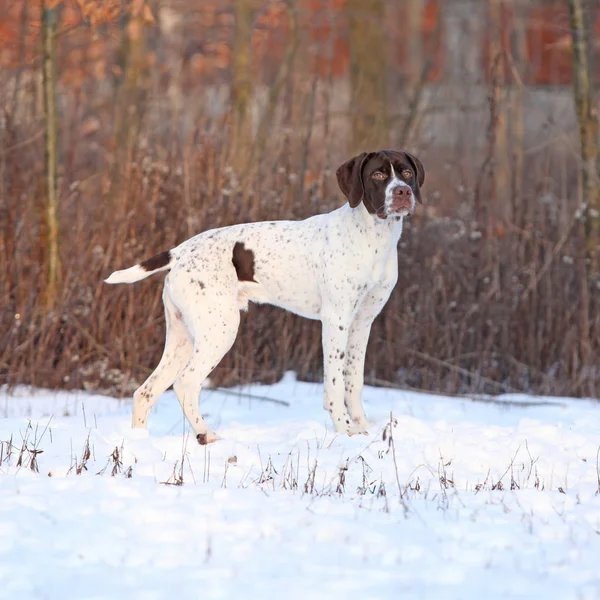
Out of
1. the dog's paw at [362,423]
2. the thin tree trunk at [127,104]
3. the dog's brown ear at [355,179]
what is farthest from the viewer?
the thin tree trunk at [127,104]

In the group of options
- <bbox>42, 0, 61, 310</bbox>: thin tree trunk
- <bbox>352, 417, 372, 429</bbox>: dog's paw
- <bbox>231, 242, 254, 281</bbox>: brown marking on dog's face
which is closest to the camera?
<bbox>231, 242, 254, 281</bbox>: brown marking on dog's face

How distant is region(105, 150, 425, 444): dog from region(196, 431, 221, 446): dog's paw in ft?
0.06

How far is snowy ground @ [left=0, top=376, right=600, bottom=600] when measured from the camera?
3.08 m

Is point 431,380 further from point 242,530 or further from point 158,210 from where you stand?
point 242,530

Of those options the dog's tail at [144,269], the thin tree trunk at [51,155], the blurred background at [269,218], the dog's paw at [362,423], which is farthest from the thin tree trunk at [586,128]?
the thin tree trunk at [51,155]

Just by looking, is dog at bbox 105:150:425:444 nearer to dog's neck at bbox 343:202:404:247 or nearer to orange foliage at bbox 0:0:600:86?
dog's neck at bbox 343:202:404:247

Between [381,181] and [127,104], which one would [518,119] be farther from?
[381,181]

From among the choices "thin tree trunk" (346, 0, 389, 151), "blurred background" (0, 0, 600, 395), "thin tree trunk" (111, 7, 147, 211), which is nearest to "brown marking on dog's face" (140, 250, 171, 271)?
"blurred background" (0, 0, 600, 395)

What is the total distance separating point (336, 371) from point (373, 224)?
0.83m

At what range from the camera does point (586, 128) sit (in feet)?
27.7

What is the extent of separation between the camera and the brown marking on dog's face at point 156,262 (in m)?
5.83

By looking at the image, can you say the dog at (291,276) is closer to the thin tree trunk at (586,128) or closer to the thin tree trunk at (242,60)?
the thin tree trunk at (586,128)

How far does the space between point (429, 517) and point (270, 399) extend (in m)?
3.48

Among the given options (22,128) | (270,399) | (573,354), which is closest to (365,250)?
(270,399)
